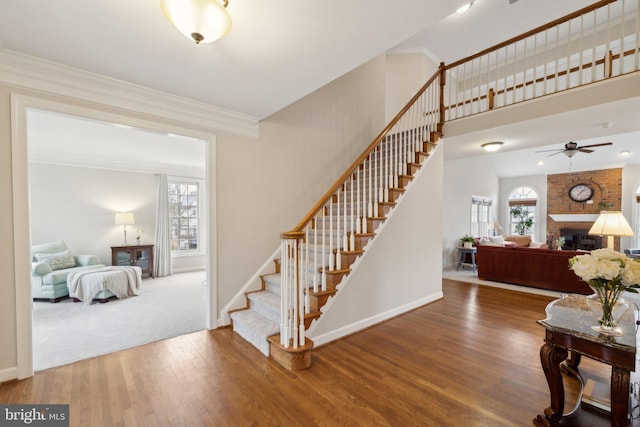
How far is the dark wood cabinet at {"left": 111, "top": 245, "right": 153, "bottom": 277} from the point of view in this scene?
5.83m

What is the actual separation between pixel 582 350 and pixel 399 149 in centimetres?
327

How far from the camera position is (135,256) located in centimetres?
605

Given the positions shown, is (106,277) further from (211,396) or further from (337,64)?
(337,64)

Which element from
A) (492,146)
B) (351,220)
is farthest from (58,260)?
(492,146)

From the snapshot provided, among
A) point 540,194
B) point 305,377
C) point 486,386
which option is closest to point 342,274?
point 305,377

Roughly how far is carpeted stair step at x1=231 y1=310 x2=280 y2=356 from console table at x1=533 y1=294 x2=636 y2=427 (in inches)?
86.7

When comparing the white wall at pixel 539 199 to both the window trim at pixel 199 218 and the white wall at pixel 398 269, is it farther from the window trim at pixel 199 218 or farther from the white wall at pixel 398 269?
the window trim at pixel 199 218

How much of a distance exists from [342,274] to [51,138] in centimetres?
562

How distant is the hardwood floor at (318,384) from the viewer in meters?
1.83

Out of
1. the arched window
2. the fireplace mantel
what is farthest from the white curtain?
the fireplace mantel

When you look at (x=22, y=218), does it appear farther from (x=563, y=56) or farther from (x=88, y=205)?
(x=563, y=56)

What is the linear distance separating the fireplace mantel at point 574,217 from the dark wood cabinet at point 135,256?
1263 centimetres

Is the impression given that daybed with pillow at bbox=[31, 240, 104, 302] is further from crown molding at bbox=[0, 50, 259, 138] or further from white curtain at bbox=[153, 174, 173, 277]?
crown molding at bbox=[0, 50, 259, 138]

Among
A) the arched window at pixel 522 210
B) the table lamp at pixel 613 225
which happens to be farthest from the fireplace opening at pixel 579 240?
the table lamp at pixel 613 225
